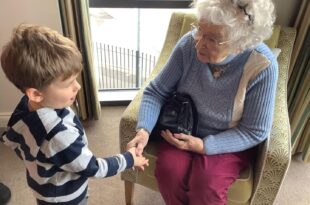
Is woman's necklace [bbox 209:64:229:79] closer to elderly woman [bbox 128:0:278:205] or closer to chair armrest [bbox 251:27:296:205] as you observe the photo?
elderly woman [bbox 128:0:278:205]

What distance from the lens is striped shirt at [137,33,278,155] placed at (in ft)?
3.88

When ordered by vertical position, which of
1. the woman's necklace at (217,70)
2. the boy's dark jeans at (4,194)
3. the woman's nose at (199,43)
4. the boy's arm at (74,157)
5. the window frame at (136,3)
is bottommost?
the boy's dark jeans at (4,194)

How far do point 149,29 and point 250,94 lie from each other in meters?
1.20

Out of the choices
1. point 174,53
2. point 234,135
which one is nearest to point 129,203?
point 234,135

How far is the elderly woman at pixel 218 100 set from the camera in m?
1.11

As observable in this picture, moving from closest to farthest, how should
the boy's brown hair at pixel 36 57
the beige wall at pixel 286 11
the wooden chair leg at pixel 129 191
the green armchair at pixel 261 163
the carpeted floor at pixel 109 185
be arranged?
the boy's brown hair at pixel 36 57 < the green armchair at pixel 261 163 < the wooden chair leg at pixel 129 191 < the carpeted floor at pixel 109 185 < the beige wall at pixel 286 11

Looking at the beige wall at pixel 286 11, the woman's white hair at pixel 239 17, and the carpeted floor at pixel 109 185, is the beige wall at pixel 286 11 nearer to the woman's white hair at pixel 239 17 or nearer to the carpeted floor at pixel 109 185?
the woman's white hair at pixel 239 17

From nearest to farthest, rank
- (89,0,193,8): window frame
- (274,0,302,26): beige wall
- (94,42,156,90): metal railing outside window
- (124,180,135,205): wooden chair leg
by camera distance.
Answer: (124,180,135,205): wooden chair leg
(274,0,302,26): beige wall
(89,0,193,8): window frame
(94,42,156,90): metal railing outside window

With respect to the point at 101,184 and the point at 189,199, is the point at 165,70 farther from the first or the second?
the point at 101,184

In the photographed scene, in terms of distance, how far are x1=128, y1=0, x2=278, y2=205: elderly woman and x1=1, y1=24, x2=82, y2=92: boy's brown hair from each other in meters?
0.50

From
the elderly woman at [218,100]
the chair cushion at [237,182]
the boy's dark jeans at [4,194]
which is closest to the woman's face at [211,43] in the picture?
the elderly woman at [218,100]

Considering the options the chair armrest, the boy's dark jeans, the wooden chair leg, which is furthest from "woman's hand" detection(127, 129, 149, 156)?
the boy's dark jeans

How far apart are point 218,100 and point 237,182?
319 millimetres

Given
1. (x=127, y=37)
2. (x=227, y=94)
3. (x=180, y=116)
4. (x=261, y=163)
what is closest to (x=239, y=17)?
(x=227, y=94)
